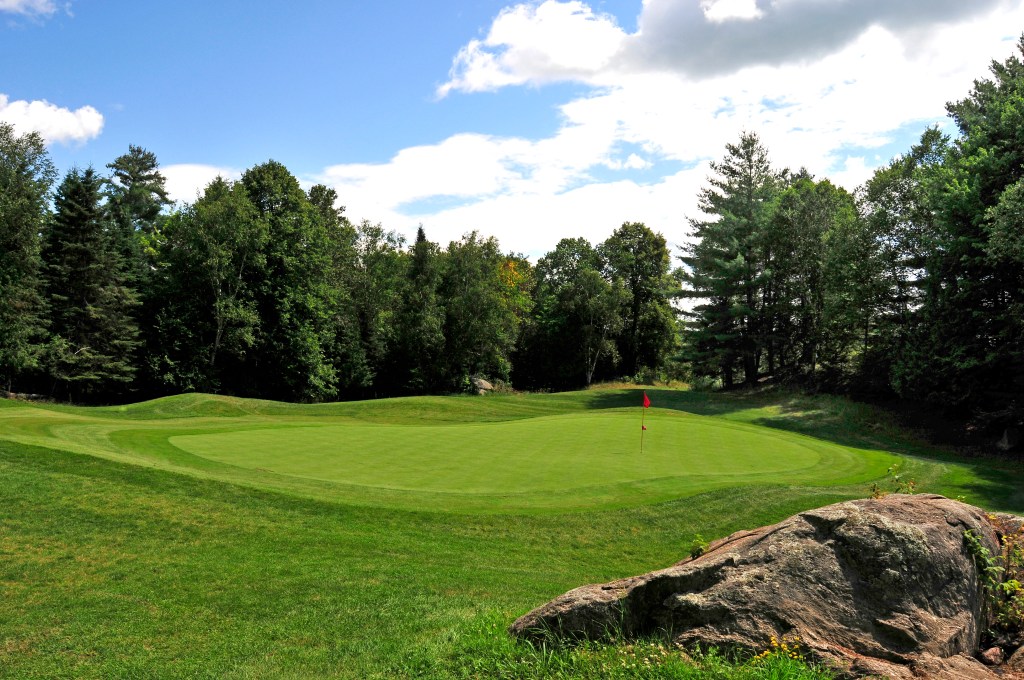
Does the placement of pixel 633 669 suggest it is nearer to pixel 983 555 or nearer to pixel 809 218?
pixel 983 555

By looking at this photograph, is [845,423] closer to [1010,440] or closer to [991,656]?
[1010,440]

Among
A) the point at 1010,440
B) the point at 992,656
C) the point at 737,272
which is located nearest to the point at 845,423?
the point at 1010,440

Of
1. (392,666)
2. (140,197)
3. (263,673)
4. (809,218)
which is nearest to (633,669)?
(392,666)

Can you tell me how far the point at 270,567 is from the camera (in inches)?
328

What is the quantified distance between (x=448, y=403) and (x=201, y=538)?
25.2 meters

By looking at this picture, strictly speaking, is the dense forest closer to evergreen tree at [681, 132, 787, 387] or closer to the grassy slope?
evergreen tree at [681, 132, 787, 387]

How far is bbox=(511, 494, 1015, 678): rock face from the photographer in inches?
182

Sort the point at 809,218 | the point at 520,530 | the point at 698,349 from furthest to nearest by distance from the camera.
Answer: the point at 698,349 < the point at 809,218 < the point at 520,530

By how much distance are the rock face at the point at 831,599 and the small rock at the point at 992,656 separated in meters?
0.09

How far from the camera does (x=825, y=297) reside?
37.1 metres

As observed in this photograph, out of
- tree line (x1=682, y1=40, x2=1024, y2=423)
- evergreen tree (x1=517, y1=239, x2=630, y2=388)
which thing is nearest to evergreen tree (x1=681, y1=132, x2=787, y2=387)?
tree line (x1=682, y1=40, x2=1024, y2=423)

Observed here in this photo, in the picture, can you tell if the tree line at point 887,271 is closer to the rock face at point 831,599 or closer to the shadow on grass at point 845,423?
the shadow on grass at point 845,423

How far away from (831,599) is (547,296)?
188 ft

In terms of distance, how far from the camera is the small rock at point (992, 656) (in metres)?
5.03
